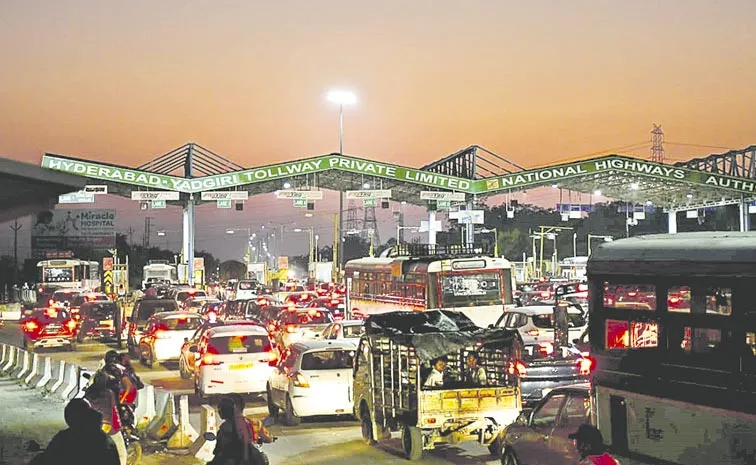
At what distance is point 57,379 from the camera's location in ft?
73.2

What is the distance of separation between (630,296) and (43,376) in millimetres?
16578

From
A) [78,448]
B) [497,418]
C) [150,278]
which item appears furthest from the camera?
[150,278]

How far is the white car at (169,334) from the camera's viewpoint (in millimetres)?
27891

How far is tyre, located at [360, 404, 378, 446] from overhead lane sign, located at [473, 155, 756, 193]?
33264 millimetres

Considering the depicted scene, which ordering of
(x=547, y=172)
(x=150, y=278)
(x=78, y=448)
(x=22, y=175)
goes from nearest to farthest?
Result: (x=78, y=448) < (x=22, y=175) < (x=547, y=172) < (x=150, y=278)

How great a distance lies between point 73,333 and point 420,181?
20318 millimetres

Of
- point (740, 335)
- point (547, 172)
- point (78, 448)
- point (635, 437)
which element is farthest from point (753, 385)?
point (547, 172)

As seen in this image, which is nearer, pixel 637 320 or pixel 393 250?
pixel 637 320

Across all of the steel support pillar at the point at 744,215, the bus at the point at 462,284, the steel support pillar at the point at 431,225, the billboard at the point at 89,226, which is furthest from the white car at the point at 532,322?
the billboard at the point at 89,226

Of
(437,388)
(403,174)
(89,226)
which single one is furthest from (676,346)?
(89,226)

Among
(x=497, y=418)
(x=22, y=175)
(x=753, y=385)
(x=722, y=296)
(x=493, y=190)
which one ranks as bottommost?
(x=497, y=418)

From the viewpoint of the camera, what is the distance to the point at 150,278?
3098 inches

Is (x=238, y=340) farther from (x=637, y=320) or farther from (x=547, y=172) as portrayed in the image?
(x=547, y=172)

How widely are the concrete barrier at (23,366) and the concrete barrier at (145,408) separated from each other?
9.95m
